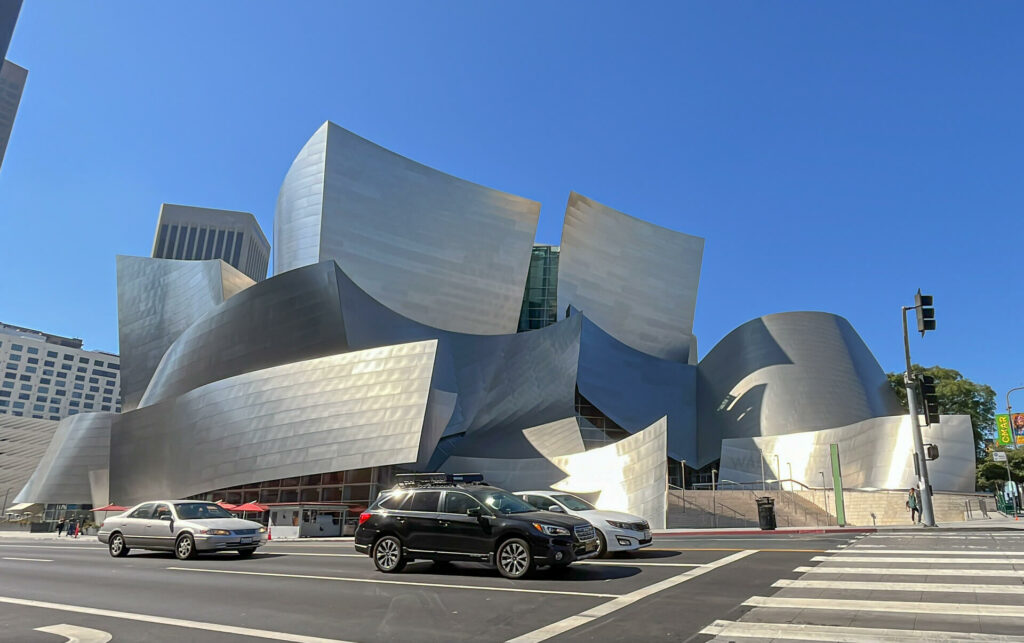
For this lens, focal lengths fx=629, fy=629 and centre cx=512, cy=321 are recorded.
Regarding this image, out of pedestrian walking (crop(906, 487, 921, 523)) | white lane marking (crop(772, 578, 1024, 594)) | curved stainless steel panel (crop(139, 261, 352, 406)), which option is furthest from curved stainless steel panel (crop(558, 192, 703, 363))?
white lane marking (crop(772, 578, 1024, 594))

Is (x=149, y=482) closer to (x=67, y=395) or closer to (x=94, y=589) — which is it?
(x=94, y=589)

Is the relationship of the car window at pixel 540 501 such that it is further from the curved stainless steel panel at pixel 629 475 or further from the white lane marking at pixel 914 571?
the curved stainless steel panel at pixel 629 475

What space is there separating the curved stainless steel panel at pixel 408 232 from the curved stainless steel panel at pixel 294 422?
12.2m

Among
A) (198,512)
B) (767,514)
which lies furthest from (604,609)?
(767,514)

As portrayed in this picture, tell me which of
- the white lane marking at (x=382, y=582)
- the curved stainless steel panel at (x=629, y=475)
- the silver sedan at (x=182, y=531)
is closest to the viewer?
the white lane marking at (x=382, y=582)

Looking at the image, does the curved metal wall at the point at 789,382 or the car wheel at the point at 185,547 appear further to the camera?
the curved metal wall at the point at 789,382

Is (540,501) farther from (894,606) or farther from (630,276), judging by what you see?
(630,276)

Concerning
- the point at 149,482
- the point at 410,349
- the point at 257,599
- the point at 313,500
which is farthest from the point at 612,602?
the point at 149,482

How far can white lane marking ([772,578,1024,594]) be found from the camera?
6695 millimetres

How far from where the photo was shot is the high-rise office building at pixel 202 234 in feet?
524

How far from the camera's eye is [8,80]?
8444cm

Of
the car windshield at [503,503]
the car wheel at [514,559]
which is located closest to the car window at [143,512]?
the car windshield at [503,503]

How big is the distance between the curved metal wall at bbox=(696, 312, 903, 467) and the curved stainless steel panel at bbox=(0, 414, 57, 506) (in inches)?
2161

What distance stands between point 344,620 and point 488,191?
40.4 meters
